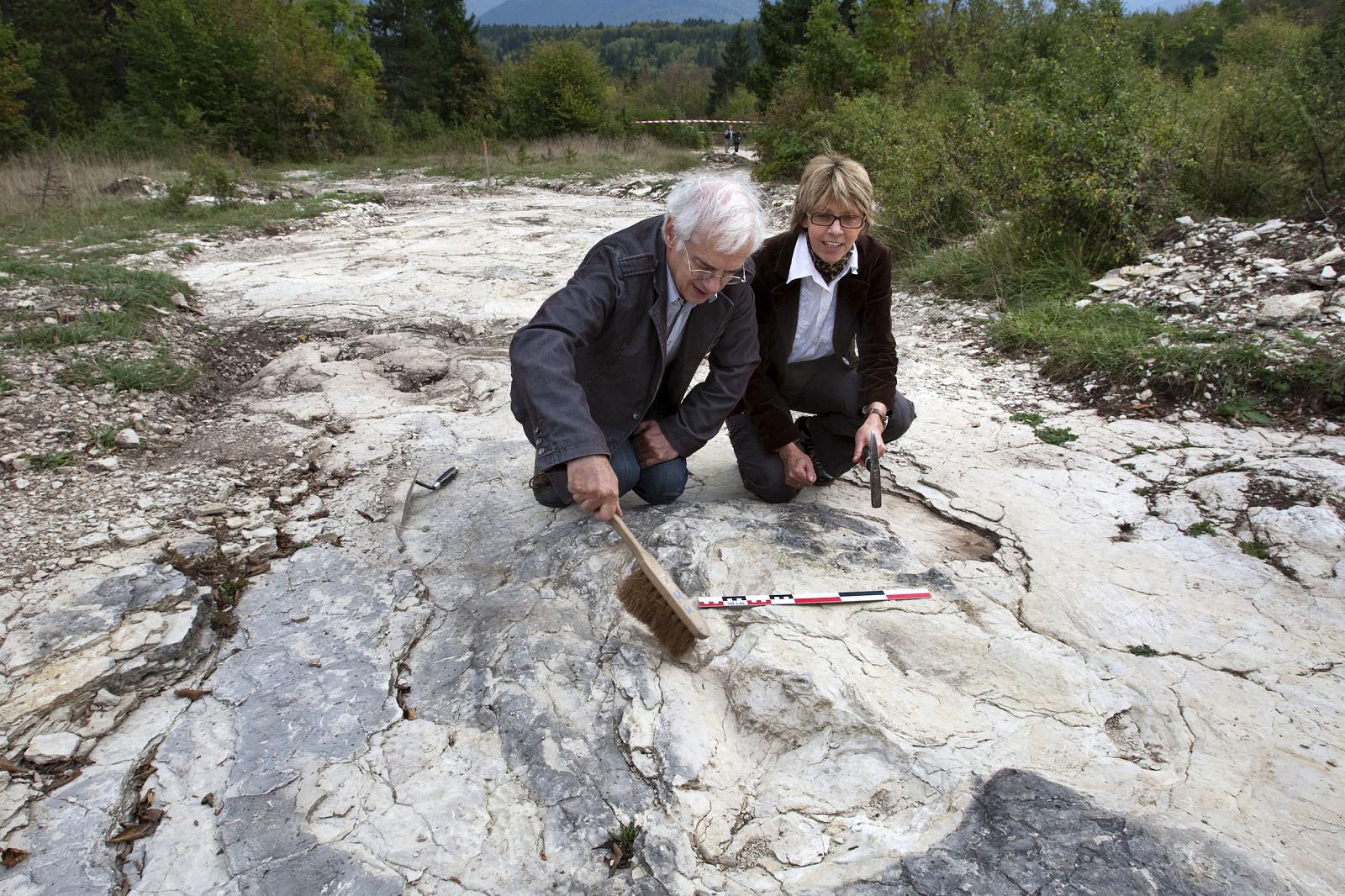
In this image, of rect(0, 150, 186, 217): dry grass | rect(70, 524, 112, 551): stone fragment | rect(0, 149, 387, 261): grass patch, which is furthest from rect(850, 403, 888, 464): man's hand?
rect(0, 150, 186, 217): dry grass

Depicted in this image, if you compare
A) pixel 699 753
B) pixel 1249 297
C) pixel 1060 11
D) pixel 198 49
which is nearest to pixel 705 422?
pixel 699 753

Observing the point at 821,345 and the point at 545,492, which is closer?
the point at 545,492

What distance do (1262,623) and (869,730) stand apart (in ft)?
4.53

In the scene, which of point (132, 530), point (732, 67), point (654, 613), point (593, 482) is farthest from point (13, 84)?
point (732, 67)

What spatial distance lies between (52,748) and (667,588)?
162cm

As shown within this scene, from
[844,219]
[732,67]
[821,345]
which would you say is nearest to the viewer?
[844,219]

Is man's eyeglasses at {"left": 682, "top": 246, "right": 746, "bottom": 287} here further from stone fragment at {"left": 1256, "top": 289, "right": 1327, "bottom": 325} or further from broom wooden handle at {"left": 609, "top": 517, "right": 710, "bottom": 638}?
stone fragment at {"left": 1256, "top": 289, "right": 1327, "bottom": 325}

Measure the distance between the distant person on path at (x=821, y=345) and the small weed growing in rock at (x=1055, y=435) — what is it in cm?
96

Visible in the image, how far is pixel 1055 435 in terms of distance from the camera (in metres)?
3.66

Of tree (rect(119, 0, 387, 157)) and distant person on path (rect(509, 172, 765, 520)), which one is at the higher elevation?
tree (rect(119, 0, 387, 157))

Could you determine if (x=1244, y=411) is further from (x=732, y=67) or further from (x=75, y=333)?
(x=732, y=67)

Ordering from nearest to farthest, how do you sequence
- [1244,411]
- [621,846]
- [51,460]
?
[621,846] → [51,460] → [1244,411]

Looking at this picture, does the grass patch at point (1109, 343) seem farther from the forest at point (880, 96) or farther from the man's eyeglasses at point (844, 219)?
the man's eyeglasses at point (844, 219)

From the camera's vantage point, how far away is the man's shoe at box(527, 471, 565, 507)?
2.81 metres
